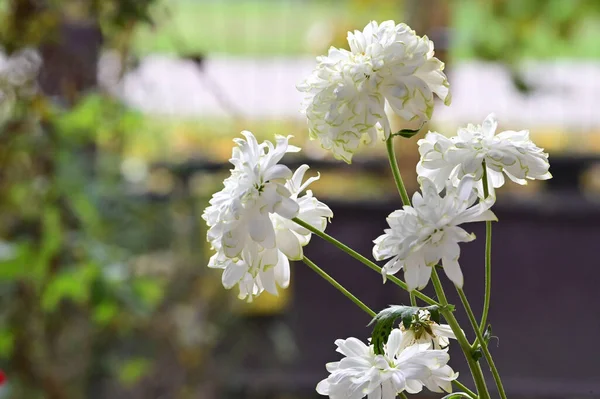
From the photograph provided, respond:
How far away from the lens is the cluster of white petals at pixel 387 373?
0.51 metres

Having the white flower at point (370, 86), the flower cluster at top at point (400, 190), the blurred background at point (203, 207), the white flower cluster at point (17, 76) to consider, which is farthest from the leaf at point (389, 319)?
the white flower cluster at point (17, 76)

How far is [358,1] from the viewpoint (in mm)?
3465

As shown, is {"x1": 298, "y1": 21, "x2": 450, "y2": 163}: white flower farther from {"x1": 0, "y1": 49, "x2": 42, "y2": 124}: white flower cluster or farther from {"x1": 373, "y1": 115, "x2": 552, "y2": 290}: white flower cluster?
{"x1": 0, "y1": 49, "x2": 42, "y2": 124}: white flower cluster

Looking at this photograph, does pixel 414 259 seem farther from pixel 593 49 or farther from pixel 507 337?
pixel 593 49

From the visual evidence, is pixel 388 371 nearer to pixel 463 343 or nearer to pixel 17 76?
pixel 463 343

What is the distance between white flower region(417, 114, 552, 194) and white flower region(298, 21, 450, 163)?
2 cm

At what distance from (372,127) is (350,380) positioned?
0.16 m

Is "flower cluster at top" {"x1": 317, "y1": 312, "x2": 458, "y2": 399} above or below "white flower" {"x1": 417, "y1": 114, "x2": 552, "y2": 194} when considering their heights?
below

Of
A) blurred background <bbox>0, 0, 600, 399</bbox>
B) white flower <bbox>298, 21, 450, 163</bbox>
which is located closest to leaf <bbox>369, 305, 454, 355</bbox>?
white flower <bbox>298, 21, 450, 163</bbox>

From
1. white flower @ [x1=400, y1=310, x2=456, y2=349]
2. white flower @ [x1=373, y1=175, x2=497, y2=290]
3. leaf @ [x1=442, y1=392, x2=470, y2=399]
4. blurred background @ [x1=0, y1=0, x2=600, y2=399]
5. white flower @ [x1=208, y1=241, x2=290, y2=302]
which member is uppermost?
white flower @ [x1=373, y1=175, x2=497, y2=290]

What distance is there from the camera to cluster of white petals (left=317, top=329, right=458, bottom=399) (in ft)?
1.69

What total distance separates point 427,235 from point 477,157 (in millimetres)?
83

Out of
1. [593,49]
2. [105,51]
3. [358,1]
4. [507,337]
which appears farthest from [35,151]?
[593,49]

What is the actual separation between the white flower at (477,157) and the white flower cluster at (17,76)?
3.54 ft
